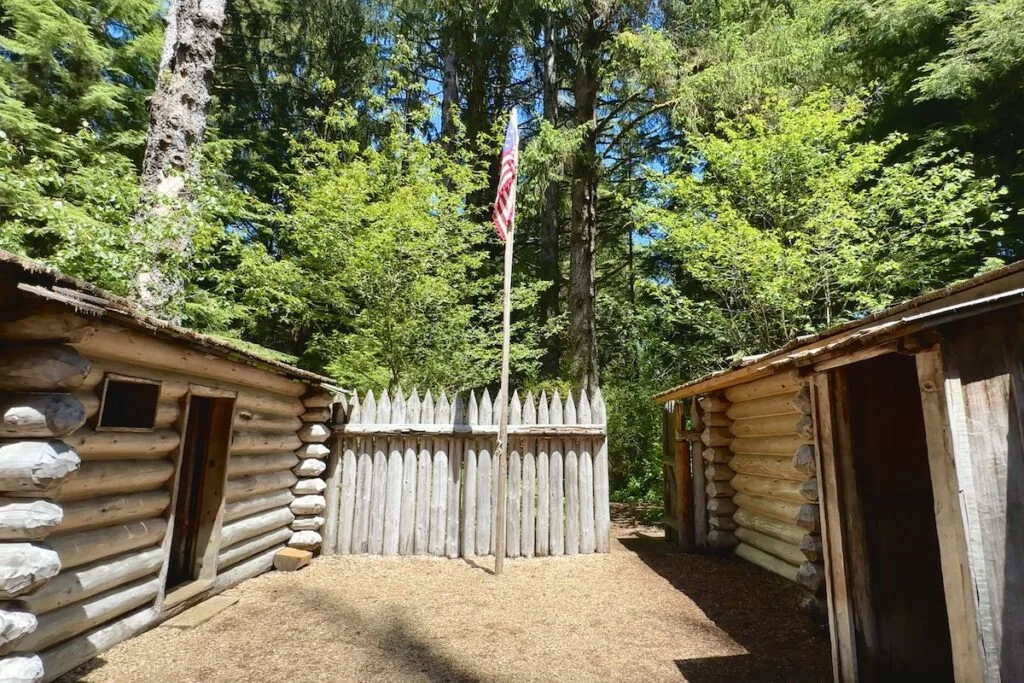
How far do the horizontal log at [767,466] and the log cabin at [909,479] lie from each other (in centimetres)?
3

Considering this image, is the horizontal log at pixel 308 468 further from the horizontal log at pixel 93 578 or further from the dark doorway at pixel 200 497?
the horizontal log at pixel 93 578

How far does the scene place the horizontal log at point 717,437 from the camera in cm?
827

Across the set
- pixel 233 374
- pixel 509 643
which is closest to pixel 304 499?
pixel 233 374

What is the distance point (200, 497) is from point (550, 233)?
40.0ft

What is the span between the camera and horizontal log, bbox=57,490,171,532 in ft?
12.5

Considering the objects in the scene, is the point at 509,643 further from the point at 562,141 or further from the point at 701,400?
the point at 562,141

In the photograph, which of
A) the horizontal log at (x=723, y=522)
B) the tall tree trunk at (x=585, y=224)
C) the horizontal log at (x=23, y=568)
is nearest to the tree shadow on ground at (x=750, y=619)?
the horizontal log at (x=723, y=522)

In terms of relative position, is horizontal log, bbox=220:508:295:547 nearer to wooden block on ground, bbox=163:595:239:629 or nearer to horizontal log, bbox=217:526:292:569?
horizontal log, bbox=217:526:292:569

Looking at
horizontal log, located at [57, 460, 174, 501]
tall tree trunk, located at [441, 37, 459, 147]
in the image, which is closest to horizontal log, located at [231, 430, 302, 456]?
horizontal log, located at [57, 460, 174, 501]

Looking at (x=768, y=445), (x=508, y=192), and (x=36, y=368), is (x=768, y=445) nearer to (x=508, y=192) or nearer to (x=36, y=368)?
(x=508, y=192)

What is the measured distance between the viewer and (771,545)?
6.82 m

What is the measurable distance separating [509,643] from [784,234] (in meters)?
9.09

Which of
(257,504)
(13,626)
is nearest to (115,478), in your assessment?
(13,626)

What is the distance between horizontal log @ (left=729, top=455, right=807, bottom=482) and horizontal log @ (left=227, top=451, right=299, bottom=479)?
20.4 ft
